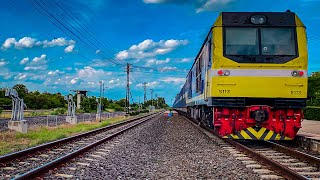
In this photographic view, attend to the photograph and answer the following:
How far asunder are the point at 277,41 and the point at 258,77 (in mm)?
1300

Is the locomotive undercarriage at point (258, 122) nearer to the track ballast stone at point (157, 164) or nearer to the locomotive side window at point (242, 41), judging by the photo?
the track ballast stone at point (157, 164)

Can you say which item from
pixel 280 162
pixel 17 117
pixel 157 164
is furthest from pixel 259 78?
pixel 17 117

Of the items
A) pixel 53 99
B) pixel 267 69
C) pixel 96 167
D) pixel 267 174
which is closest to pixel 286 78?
pixel 267 69

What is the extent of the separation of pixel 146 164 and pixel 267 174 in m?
2.61

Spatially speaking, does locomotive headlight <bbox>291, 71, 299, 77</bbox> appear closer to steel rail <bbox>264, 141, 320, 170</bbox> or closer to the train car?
the train car

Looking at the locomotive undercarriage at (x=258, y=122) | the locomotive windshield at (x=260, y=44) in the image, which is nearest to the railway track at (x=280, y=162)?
the locomotive undercarriage at (x=258, y=122)

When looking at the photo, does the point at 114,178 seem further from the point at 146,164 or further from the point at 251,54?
the point at 251,54

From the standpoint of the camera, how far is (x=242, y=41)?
10312 millimetres

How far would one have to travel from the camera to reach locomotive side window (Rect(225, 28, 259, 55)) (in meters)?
10.2

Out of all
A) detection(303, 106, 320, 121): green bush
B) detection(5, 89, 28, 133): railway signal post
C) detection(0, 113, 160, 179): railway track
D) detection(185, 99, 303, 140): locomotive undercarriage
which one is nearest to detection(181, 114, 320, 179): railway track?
detection(185, 99, 303, 140): locomotive undercarriage

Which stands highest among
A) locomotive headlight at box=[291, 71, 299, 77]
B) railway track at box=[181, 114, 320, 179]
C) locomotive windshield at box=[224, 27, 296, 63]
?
locomotive windshield at box=[224, 27, 296, 63]

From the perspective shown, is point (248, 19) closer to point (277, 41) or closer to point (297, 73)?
point (277, 41)

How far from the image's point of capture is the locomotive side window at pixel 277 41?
10172mm

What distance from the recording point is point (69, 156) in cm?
805
